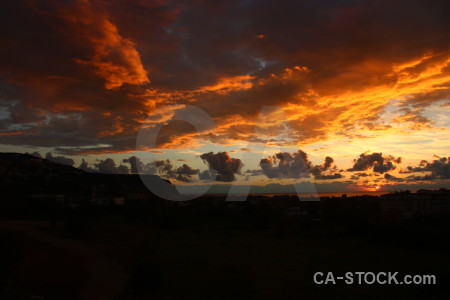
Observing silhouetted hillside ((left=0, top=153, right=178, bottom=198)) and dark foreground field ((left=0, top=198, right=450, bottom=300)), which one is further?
silhouetted hillside ((left=0, top=153, right=178, bottom=198))

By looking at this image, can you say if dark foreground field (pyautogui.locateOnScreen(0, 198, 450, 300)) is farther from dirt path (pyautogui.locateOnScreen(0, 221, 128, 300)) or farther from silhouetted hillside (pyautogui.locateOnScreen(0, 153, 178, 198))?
silhouetted hillside (pyautogui.locateOnScreen(0, 153, 178, 198))

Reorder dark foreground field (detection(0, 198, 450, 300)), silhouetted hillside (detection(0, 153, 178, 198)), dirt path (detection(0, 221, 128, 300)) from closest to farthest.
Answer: dirt path (detection(0, 221, 128, 300)), dark foreground field (detection(0, 198, 450, 300)), silhouetted hillside (detection(0, 153, 178, 198))

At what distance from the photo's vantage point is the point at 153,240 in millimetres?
23906

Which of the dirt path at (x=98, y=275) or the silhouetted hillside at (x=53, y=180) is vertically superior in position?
the silhouetted hillside at (x=53, y=180)

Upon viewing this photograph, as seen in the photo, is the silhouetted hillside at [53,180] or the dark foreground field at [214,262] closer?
the dark foreground field at [214,262]

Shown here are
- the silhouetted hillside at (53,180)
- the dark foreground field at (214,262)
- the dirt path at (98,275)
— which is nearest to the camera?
the dirt path at (98,275)

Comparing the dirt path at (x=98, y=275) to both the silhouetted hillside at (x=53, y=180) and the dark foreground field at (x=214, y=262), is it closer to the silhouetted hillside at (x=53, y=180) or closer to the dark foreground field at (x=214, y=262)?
the dark foreground field at (x=214, y=262)

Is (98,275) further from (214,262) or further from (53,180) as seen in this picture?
(53,180)

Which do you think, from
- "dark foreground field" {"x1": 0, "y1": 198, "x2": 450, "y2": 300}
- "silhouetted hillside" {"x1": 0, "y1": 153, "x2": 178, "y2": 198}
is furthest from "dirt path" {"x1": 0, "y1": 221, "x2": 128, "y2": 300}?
"silhouetted hillside" {"x1": 0, "y1": 153, "x2": 178, "y2": 198}

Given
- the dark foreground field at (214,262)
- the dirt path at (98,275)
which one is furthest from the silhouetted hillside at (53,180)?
the dark foreground field at (214,262)

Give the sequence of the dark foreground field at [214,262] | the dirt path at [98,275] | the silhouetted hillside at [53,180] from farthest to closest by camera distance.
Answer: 1. the silhouetted hillside at [53,180]
2. the dark foreground field at [214,262]
3. the dirt path at [98,275]

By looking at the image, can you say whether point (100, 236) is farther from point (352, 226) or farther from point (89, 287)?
point (352, 226)

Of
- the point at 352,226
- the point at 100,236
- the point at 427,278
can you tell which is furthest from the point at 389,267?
the point at 100,236

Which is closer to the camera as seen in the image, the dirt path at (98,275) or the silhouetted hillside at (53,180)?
the dirt path at (98,275)
